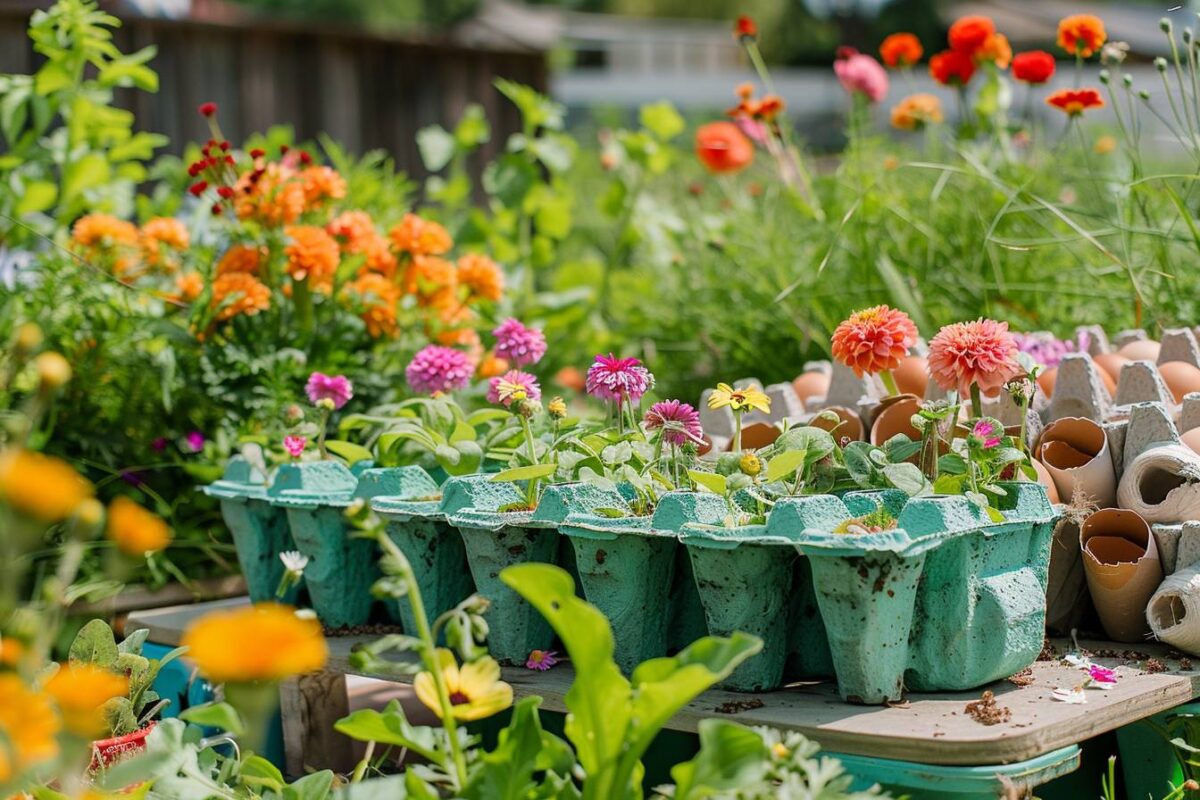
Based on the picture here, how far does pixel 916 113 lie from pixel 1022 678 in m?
1.71

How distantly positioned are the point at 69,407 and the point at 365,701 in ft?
2.89

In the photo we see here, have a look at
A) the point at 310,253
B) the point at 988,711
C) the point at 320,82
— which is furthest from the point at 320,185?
the point at 320,82

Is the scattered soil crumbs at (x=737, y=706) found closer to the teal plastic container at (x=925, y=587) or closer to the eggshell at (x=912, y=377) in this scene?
the teal plastic container at (x=925, y=587)

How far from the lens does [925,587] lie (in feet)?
4.49

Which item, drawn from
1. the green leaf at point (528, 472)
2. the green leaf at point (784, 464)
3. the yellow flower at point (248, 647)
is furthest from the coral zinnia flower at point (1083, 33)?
the yellow flower at point (248, 647)

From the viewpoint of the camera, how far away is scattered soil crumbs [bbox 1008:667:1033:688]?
1.42 metres

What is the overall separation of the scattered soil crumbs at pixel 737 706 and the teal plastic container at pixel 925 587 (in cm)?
9

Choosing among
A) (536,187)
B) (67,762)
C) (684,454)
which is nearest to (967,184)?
(536,187)

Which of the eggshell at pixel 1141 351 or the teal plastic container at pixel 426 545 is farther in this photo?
the eggshell at pixel 1141 351

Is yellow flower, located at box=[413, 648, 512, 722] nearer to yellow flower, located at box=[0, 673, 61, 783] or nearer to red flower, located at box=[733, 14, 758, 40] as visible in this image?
yellow flower, located at box=[0, 673, 61, 783]

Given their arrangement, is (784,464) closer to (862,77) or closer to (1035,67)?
(1035,67)

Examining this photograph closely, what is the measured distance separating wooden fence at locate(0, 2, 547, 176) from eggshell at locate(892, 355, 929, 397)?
324 centimetres

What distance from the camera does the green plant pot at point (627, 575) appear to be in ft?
4.66

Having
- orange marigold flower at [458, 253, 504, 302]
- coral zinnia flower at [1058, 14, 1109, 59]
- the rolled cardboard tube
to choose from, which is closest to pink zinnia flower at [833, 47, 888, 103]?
coral zinnia flower at [1058, 14, 1109, 59]
